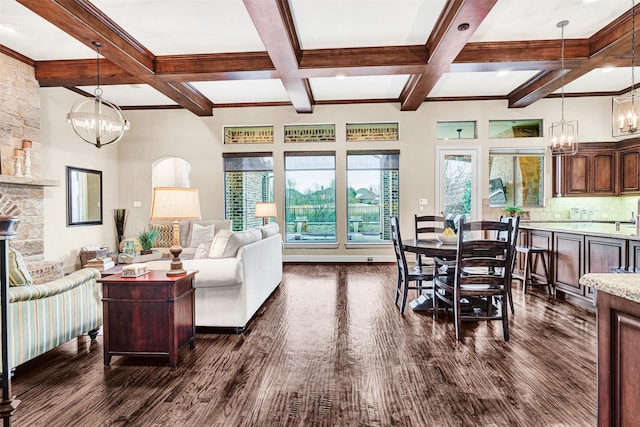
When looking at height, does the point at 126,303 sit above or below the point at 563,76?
below

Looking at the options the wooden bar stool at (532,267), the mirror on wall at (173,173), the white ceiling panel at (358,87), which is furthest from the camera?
the mirror on wall at (173,173)

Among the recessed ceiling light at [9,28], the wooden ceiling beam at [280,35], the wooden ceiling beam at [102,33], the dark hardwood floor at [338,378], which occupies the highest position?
the recessed ceiling light at [9,28]

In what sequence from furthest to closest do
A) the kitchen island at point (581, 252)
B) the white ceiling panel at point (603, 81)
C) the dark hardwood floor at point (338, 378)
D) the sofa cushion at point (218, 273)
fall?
1. the white ceiling panel at point (603, 81)
2. the kitchen island at point (581, 252)
3. the sofa cushion at point (218, 273)
4. the dark hardwood floor at point (338, 378)

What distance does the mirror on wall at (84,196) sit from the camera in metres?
5.87

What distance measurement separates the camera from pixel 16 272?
2.41 metres

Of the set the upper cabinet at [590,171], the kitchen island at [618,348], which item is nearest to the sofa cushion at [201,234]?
the kitchen island at [618,348]

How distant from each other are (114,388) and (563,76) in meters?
6.52

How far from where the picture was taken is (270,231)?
448 cm

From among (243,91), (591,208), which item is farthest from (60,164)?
→ (591,208)

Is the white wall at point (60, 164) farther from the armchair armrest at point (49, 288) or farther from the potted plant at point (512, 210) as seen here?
the potted plant at point (512, 210)

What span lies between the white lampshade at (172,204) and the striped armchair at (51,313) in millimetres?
901

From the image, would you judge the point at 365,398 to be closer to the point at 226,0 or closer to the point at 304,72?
the point at 226,0

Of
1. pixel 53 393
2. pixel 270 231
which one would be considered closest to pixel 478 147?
pixel 270 231

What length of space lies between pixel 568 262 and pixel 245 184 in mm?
5737
